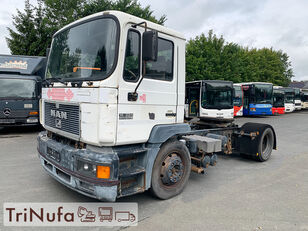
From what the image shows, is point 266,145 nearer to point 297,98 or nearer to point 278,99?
point 278,99

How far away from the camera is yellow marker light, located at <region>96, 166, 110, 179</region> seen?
2963 millimetres

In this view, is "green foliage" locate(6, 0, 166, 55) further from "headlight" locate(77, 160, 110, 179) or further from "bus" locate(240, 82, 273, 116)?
"headlight" locate(77, 160, 110, 179)

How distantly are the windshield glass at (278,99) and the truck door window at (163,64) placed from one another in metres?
23.3

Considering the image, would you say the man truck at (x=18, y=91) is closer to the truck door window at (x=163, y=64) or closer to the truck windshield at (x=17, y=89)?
the truck windshield at (x=17, y=89)

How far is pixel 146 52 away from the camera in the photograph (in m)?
3.15

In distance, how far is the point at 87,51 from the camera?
3.37m

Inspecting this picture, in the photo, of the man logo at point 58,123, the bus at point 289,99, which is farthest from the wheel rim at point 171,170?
the bus at point 289,99

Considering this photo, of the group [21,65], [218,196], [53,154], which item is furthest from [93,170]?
[21,65]

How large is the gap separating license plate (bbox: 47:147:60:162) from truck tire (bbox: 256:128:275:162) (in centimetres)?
513

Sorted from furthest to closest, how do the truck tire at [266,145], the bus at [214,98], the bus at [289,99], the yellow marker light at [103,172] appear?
the bus at [289,99], the bus at [214,98], the truck tire at [266,145], the yellow marker light at [103,172]

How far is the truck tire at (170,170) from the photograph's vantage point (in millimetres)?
3727

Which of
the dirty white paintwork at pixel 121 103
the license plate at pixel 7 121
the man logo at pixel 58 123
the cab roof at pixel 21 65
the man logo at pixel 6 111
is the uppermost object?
the cab roof at pixel 21 65

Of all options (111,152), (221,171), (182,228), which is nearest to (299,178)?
(221,171)

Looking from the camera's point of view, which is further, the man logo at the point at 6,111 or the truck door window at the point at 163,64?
the man logo at the point at 6,111
